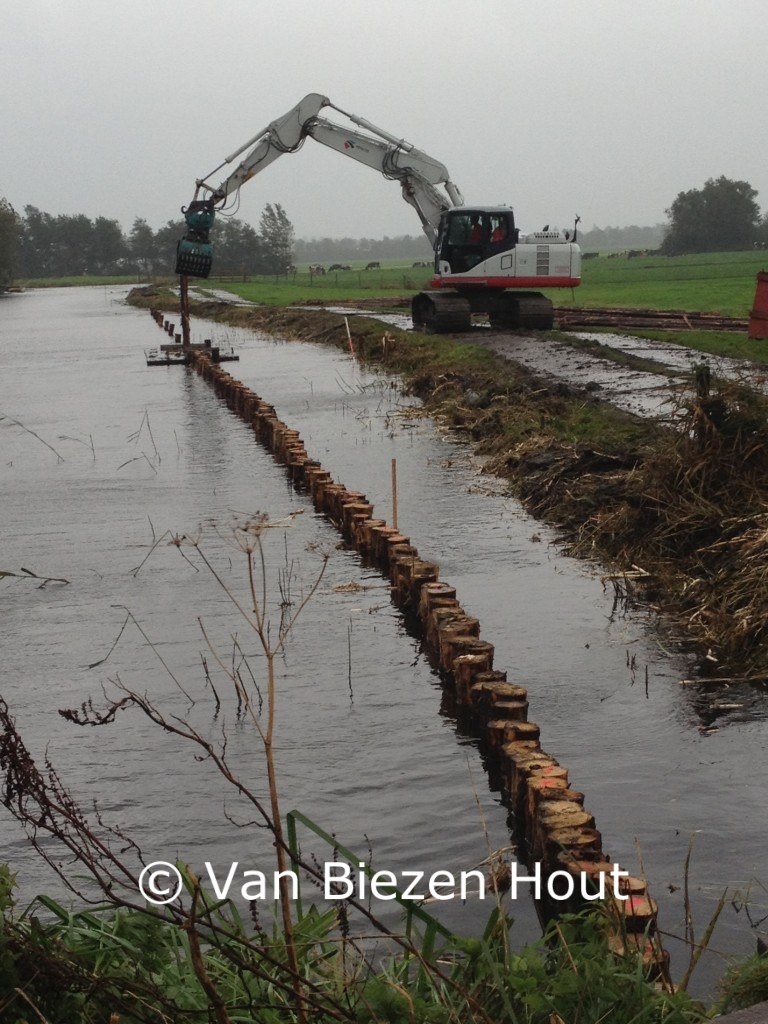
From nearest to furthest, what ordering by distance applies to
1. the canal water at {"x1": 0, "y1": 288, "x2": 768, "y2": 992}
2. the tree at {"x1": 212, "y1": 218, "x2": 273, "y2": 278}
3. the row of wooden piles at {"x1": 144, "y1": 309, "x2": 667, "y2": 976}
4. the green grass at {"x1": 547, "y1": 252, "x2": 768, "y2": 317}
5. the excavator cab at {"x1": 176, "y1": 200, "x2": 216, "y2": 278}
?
the row of wooden piles at {"x1": 144, "y1": 309, "x2": 667, "y2": 976} → the canal water at {"x1": 0, "y1": 288, "x2": 768, "y2": 992} → the excavator cab at {"x1": 176, "y1": 200, "x2": 216, "y2": 278} → the green grass at {"x1": 547, "y1": 252, "x2": 768, "y2": 317} → the tree at {"x1": 212, "y1": 218, "x2": 273, "y2": 278}

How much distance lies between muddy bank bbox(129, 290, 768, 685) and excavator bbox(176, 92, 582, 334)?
14.3 meters

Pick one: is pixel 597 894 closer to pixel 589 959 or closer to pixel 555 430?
pixel 589 959

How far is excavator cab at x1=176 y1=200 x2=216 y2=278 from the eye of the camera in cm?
3247

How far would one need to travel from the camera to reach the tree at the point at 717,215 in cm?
12731

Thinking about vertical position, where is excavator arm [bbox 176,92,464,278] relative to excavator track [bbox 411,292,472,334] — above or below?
above

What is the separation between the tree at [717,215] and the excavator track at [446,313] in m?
99.4

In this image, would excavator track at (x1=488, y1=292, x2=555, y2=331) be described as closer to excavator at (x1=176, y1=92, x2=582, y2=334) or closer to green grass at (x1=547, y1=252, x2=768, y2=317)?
excavator at (x1=176, y1=92, x2=582, y2=334)

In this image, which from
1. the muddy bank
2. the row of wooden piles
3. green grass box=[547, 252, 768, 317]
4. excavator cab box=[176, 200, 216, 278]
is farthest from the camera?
green grass box=[547, 252, 768, 317]

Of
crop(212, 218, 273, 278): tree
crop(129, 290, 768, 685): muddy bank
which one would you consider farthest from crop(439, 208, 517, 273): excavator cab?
crop(212, 218, 273, 278): tree

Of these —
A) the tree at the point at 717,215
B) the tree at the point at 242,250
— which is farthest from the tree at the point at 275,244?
the tree at the point at 717,215

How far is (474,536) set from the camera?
13.7m

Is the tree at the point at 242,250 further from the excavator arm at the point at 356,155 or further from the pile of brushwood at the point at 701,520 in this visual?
the pile of brushwood at the point at 701,520

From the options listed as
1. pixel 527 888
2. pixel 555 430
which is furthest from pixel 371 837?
pixel 555 430

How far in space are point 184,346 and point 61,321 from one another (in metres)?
33.4
